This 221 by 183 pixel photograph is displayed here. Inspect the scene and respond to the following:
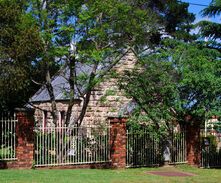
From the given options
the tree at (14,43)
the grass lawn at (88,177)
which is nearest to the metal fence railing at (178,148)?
the grass lawn at (88,177)

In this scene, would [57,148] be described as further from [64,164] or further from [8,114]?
[8,114]

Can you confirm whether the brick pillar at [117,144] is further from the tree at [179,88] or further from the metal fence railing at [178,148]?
the metal fence railing at [178,148]

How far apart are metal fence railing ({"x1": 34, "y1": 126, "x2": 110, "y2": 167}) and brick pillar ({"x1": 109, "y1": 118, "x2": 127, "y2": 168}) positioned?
27cm

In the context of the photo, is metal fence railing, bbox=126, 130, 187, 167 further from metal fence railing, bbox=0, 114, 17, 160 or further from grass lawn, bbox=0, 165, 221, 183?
metal fence railing, bbox=0, 114, 17, 160

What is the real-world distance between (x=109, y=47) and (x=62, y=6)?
3.12m

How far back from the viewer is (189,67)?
2147 centimetres

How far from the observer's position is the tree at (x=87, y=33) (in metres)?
19.8

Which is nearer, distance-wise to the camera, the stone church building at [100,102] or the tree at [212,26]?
the stone church building at [100,102]

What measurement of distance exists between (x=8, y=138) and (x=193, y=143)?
8.83 meters

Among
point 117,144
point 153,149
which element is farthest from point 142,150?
point 117,144

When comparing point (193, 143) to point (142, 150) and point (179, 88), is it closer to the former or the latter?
point (142, 150)

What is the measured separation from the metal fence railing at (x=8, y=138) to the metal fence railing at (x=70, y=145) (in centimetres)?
97

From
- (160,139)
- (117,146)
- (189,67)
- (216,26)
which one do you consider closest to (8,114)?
(117,146)

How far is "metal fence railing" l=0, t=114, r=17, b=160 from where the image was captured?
61.5 feet
